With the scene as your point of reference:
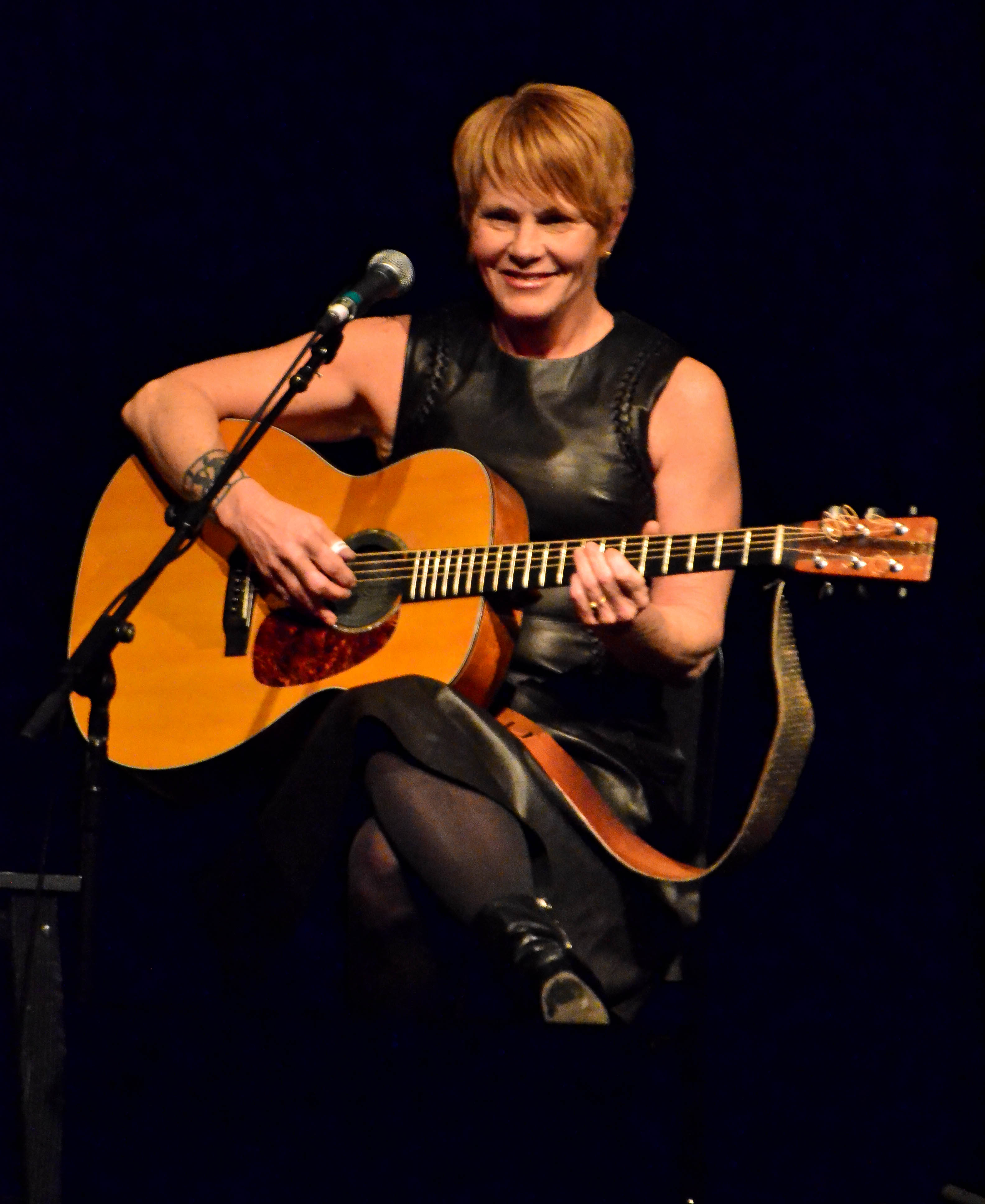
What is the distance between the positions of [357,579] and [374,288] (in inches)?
18.8

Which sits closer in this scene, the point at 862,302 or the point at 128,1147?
the point at 128,1147

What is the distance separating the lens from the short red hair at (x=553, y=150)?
7.84 ft

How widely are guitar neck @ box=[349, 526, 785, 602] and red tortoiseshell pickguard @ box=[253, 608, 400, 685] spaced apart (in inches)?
3.2

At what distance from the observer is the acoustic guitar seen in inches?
82.8

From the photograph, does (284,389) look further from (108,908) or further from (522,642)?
(108,908)

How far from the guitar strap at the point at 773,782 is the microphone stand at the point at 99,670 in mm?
560


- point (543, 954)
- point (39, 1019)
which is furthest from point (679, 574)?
point (39, 1019)

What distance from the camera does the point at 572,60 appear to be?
290 centimetres

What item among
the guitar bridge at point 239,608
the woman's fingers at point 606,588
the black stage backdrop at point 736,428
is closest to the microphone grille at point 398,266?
the woman's fingers at point 606,588

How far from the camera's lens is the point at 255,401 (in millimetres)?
2633

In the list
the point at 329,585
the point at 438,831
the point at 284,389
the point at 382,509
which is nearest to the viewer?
the point at 438,831

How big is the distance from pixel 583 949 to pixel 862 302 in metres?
1.23

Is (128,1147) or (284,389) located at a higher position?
(284,389)

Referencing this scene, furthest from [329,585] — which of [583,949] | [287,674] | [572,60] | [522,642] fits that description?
[572,60]
